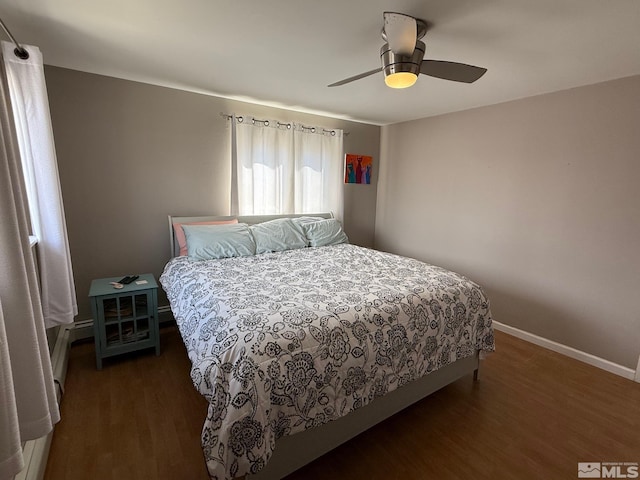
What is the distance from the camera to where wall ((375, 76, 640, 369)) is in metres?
2.34

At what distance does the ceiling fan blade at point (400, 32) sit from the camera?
1490mm

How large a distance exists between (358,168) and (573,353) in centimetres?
296

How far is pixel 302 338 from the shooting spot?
4.57 ft

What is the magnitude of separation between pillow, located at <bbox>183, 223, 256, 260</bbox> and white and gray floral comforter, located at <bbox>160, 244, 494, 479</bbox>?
217 millimetres

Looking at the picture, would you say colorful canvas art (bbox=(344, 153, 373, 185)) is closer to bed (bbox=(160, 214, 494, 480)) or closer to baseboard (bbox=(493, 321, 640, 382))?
bed (bbox=(160, 214, 494, 480))

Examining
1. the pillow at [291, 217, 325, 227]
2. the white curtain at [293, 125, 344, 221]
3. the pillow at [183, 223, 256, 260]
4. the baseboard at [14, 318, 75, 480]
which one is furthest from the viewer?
the white curtain at [293, 125, 344, 221]

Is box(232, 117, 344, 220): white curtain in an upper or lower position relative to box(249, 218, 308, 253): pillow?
upper

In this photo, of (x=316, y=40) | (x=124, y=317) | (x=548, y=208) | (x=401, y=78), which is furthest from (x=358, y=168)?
(x=124, y=317)

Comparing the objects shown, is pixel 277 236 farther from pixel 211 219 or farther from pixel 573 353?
pixel 573 353

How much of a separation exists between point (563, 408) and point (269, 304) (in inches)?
81.0

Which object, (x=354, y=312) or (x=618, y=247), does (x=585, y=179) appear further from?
(x=354, y=312)

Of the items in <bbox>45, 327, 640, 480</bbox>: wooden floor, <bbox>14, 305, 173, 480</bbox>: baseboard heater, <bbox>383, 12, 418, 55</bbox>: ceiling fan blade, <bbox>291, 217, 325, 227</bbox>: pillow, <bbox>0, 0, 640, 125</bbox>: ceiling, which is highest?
<bbox>0, 0, 640, 125</bbox>: ceiling

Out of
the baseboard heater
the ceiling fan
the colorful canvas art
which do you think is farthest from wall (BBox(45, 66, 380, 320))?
the ceiling fan

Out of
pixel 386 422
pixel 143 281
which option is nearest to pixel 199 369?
pixel 386 422
